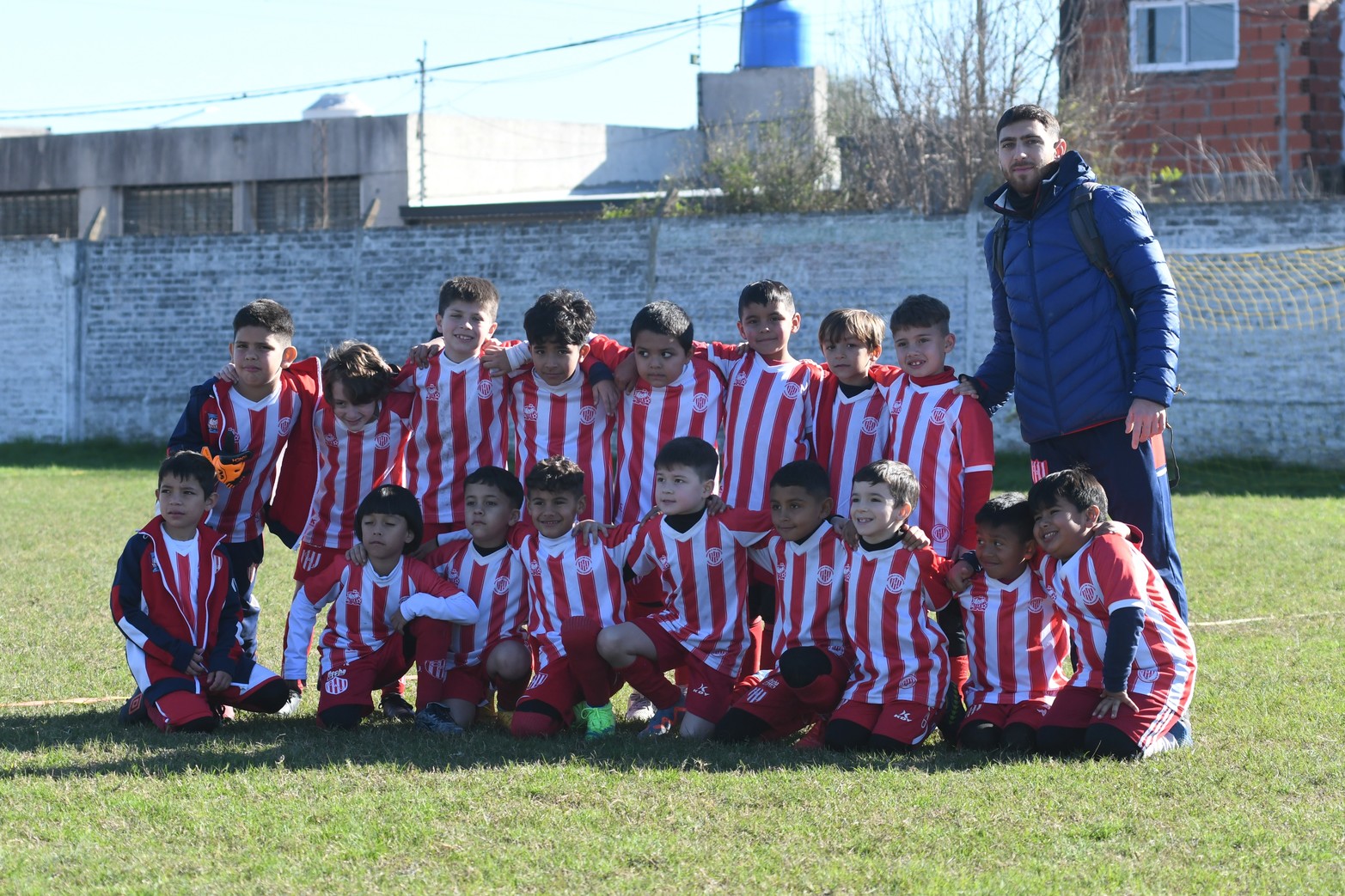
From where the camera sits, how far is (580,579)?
4.85m

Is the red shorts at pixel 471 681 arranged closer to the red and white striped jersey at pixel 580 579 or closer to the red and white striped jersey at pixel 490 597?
the red and white striped jersey at pixel 490 597

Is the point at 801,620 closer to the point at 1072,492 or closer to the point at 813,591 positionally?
the point at 813,591

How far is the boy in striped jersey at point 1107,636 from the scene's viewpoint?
4.13 m

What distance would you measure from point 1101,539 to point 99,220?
15.7 metres

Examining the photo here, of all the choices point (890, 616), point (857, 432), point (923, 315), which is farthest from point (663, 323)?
point (890, 616)

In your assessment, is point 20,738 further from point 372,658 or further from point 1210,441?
point 1210,441

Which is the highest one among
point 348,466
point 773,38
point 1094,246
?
point 773,38

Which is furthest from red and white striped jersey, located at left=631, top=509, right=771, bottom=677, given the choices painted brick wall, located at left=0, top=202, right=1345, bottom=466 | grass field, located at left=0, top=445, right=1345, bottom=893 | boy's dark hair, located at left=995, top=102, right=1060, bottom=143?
painted brick wall, located at left=0, top=202, right=1345, bottom=466

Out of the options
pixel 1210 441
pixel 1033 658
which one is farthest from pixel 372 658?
pixel 1210 441

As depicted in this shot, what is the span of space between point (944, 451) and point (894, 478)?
0.41 metres

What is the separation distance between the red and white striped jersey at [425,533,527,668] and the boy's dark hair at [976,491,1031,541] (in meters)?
1.66

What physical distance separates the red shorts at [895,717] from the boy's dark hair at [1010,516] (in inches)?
24.3

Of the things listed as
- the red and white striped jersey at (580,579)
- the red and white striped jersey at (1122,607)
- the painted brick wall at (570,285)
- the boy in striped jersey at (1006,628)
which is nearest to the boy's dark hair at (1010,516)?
the boy in striped jersey at (1006,628)

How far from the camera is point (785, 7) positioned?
26.3 metres
